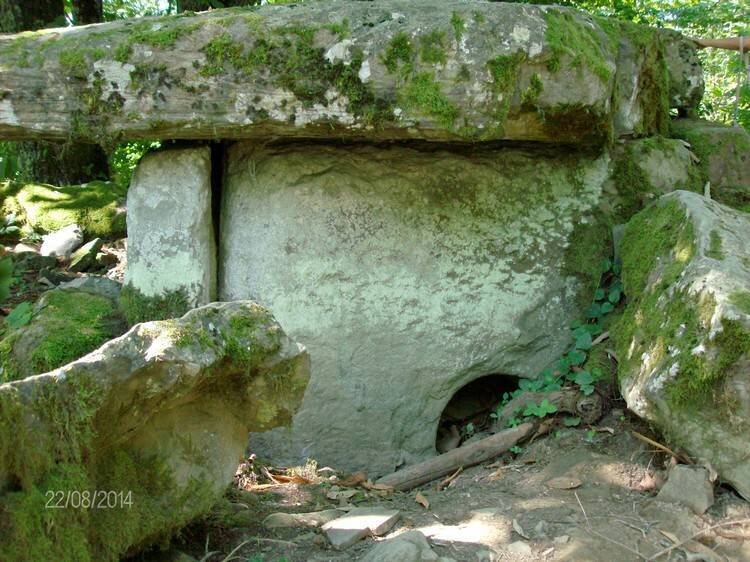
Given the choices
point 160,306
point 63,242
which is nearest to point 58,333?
point 160,306

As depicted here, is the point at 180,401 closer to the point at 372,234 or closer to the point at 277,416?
the point at 277,416

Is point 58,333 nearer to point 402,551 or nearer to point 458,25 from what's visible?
point 402,551

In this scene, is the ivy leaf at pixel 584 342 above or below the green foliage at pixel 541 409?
above

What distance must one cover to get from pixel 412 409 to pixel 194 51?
7.78ft

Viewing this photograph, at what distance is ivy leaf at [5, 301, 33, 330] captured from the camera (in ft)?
15.2

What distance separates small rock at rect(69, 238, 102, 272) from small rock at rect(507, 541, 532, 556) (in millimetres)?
4384

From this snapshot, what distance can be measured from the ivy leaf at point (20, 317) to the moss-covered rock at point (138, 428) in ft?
6.99

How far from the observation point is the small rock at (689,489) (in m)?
3.25

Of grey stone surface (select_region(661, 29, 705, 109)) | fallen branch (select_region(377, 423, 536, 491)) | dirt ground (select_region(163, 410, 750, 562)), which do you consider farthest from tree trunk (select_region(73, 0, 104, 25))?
fallen branch (select_region(377, 423, 536, 491))

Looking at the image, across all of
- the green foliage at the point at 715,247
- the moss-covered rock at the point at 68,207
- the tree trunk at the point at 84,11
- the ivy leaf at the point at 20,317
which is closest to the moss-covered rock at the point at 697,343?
the green foliage at the point at 715,247

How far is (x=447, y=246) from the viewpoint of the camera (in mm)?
4844

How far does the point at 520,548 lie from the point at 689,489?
0.78 m

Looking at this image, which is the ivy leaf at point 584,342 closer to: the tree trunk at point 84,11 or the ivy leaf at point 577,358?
the ivy leaf at point 577,358

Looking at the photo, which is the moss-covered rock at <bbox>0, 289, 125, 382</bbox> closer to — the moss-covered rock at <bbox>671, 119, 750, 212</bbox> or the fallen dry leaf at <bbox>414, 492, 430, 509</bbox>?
the fallen dry leaf at <bbox>414, 492, 430, 509</bbox>
